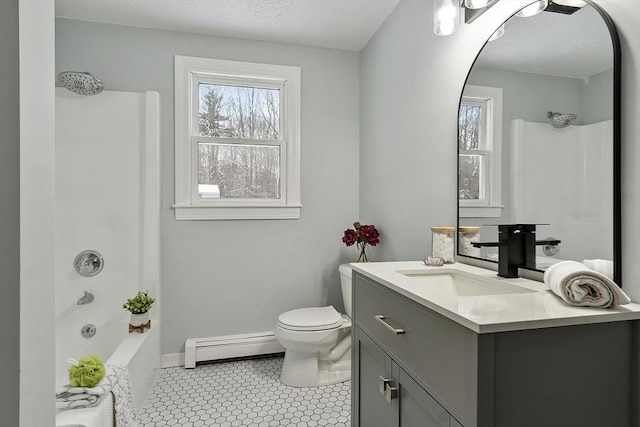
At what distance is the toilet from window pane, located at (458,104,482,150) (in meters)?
1.32

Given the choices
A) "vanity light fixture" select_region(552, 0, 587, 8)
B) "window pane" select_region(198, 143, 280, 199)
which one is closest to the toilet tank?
"window pane" select_region(198, 143, 280, 199)

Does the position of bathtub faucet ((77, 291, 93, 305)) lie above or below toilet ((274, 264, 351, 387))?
above

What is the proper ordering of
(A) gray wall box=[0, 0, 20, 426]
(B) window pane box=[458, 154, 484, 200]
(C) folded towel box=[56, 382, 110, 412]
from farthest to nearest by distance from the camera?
(B) window pane box=[458, 154, 484, 200], (C) folded towel box=[56, 382, 110, 412], (A) gray wall box=[0, 0, 20, 426]

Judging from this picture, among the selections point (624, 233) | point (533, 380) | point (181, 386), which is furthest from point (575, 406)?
point (181, 386)

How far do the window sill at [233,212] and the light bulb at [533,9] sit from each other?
1877 millimetres

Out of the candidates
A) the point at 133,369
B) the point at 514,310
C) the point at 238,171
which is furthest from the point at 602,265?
the point at 238,171

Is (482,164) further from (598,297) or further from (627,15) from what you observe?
(598,297)

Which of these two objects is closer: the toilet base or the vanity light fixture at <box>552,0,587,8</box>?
the vanity light fixture at <box>552,0,587,8</box>

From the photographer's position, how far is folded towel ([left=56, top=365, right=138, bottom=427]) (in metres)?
1.41

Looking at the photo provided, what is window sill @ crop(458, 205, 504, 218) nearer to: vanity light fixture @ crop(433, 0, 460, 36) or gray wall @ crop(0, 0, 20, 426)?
vanity light fixture @ crop(433, 0, 460, 36)

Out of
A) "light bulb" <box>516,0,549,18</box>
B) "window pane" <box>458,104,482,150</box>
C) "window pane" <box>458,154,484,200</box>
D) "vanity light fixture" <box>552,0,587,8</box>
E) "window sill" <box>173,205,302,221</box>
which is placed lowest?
"window sill" <box>173,205,302,221</box>

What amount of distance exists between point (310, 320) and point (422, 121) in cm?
137

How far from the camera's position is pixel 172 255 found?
8.65ft

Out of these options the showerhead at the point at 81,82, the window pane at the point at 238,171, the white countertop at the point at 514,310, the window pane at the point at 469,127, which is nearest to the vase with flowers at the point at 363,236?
the window pane at the point at 238,171
